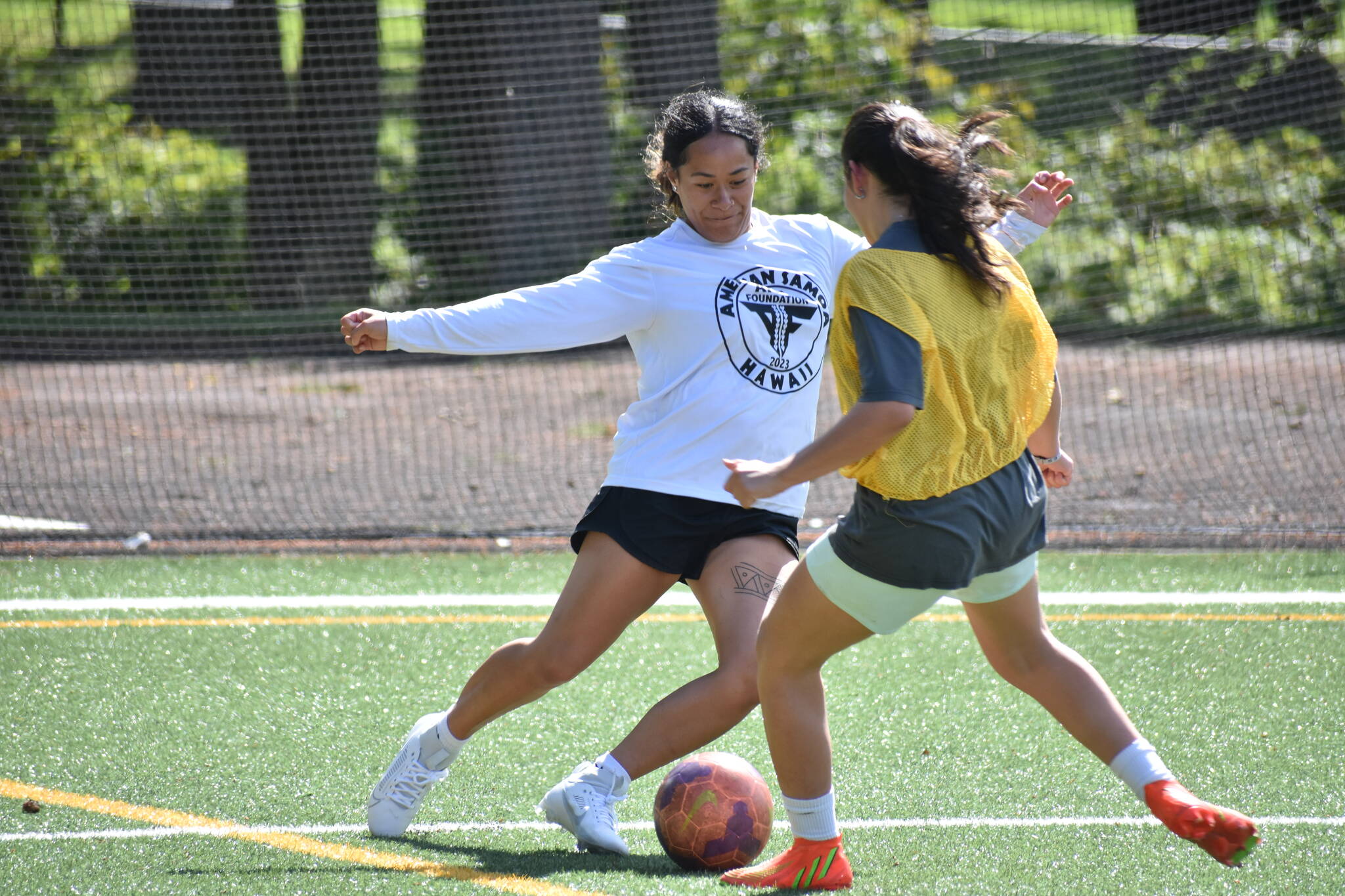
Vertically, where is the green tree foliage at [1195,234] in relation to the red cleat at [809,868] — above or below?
above

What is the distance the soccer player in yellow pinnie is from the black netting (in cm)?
598

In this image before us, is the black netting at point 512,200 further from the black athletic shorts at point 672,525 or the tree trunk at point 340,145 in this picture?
the black athletic shorts at point 672,525

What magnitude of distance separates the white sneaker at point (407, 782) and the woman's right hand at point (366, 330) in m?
1.03

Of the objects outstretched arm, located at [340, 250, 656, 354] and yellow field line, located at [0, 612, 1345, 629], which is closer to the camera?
outstretched arm, located at [340, 250, 656, 354]

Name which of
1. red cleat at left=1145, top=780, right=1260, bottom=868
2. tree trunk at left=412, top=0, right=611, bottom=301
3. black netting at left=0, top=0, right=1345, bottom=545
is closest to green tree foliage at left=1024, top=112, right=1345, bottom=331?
black netting at left=0, top=0, right=1345, bottom=545

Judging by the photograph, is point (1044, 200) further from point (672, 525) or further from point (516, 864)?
point (516, 864)

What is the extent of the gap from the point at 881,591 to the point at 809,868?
73 centimetres

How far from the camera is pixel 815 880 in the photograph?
3037 mm

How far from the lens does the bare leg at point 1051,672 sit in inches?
114

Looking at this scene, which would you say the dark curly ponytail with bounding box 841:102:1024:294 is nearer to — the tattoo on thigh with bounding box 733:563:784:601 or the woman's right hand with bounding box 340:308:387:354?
the tattoo on thigh with bounding box 733:563:784:601

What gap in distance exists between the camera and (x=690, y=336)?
11.1ft

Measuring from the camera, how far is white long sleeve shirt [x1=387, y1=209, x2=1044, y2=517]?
333 centimetres

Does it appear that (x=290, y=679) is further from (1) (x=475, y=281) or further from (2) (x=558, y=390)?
(1) (x=475, y=281)

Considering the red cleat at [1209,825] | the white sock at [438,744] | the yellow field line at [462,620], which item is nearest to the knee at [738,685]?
the white sock at [438,744]
